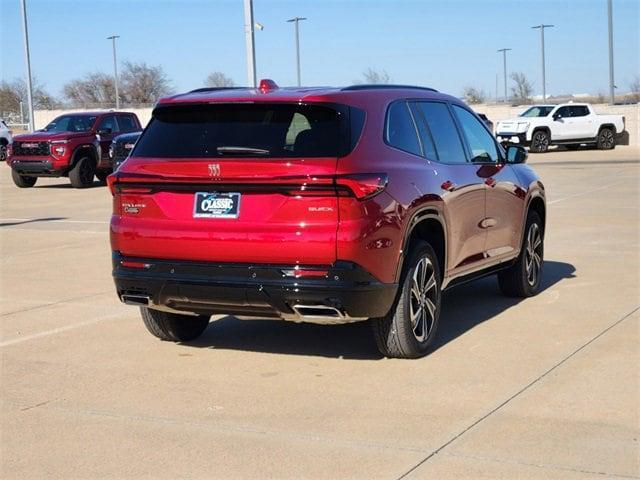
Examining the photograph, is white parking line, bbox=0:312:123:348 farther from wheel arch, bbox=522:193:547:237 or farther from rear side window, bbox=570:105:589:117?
rear side window, bbox=570:105:589:117

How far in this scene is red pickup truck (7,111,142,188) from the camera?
24672 millimetres

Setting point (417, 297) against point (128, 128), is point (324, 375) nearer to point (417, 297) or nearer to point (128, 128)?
point (417, 297)

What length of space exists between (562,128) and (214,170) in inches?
1368

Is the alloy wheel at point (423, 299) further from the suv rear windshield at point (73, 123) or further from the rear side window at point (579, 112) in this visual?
the rear side window at point (579, 112)

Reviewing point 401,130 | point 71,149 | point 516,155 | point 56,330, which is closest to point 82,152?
point 71,149

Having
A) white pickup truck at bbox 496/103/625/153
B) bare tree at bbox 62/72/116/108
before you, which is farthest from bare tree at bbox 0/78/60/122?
white pickup truck at bbox 496/103/625/153

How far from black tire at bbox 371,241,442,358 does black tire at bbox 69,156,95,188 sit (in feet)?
62.2

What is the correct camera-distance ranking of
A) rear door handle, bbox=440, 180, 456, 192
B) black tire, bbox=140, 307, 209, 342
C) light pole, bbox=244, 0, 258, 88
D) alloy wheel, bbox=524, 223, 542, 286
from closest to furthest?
rear door handle, bbox=440, 180, 456, 192
black tire, bbox=140, 307, 209, 342
alloy wheel, bbox=524, 223, 542, 286
light pole, bbox=244, 0, 258, 88

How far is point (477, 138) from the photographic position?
8.23 metres

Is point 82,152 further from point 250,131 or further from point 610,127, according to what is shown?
point 610,127

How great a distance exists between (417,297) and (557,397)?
1.30m

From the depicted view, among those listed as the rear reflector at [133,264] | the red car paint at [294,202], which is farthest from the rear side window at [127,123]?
the rear reflector at [133,264]

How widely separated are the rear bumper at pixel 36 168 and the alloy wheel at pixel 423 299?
19.0 m

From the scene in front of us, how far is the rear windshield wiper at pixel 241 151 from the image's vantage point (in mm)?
6250
